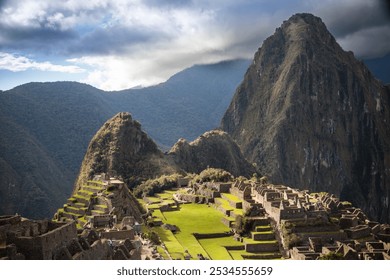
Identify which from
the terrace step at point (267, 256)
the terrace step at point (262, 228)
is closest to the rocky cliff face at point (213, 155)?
the terrace step at point (262, 228)

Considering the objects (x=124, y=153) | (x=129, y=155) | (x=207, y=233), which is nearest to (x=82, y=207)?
(x=207, y=233)

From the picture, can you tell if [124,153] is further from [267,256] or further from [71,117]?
[267,256]

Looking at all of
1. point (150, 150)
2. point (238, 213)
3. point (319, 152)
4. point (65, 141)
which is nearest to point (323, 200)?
point (238, 213)

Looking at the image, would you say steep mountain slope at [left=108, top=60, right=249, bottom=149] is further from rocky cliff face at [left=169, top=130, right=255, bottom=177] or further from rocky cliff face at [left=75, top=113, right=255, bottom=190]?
rocky cliff face at [left=169, top=130, right=255, bottom=177]

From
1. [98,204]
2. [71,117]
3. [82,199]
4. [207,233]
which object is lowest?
[207,233]

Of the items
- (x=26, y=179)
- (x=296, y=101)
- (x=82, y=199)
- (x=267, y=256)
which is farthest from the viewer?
(x=296, y=101)

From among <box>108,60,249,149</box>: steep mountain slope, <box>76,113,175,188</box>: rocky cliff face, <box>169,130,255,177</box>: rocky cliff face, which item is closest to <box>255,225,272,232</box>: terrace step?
<box>108,60,249,149</box>: steep mountain slope

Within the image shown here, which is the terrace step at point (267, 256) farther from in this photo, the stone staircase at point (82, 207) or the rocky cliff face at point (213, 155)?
the rocky cliff face at point (213, 155)
